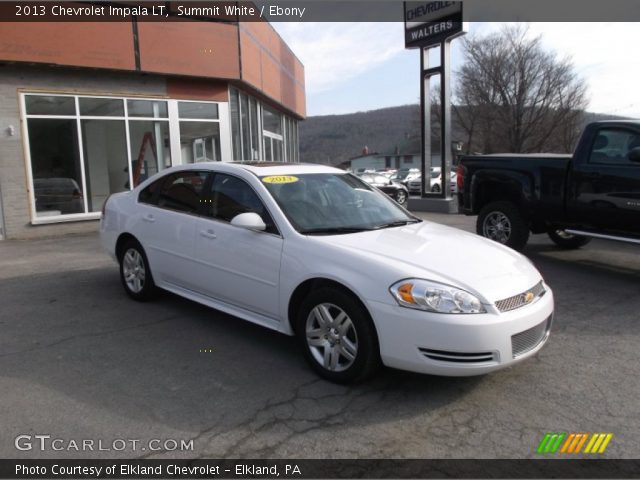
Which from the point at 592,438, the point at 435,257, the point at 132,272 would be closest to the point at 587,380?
the point at 592,438

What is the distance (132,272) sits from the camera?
592 cm

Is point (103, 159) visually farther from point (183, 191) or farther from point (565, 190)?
point (565, 190)

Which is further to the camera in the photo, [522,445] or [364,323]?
[364,323]

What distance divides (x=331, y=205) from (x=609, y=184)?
4.26 m

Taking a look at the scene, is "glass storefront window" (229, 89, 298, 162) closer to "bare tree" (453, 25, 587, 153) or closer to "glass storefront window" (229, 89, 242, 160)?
"glass storefront window" (229, 89, 242, 160)

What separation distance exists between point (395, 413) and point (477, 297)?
92cm

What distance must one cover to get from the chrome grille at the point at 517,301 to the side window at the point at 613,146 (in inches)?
152

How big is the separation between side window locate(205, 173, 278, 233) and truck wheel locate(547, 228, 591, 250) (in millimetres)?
6164

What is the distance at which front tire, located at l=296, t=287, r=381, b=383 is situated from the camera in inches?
141

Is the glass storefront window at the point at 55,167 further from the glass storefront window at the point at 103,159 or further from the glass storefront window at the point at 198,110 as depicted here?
the glass storefront window at the point at 198,110

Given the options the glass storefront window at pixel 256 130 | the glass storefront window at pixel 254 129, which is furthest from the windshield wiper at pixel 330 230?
the glass storefront window at pixel 254 129

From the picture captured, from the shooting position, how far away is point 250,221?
4.21 meters

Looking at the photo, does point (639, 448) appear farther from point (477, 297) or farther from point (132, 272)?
point (132, 272)

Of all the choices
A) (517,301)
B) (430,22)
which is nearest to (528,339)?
(517,301)
